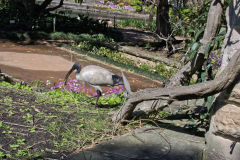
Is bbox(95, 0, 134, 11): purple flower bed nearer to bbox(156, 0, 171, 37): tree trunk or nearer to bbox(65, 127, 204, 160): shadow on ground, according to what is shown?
bbox(156, 0, 171, 37): tree trunk

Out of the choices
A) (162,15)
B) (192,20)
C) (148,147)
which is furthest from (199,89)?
(162,15)

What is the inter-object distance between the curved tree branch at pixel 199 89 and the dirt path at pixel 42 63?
214 inches

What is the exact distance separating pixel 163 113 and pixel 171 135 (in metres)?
1.45

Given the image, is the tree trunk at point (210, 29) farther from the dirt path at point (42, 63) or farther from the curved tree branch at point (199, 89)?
the dirt path at point (42, 63)

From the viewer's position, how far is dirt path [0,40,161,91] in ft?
30.5

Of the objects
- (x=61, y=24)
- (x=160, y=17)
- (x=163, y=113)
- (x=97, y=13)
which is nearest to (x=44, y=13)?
(x=61, y=24)

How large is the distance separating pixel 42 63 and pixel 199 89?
8.58 meters

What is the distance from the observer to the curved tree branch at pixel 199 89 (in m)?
2.82

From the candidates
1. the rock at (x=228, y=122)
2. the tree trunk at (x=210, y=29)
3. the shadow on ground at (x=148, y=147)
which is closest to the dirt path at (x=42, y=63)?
the tree trunk at (x=210, y=29)

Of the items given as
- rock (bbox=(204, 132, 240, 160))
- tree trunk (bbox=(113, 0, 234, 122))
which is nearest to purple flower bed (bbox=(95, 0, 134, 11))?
tree trunk (bbox=(113, 0, 234, 122))

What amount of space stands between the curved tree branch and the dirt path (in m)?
5.44

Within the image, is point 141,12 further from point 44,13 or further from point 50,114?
point 50,114

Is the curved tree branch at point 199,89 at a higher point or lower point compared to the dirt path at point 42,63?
higher

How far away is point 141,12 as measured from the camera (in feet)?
109
